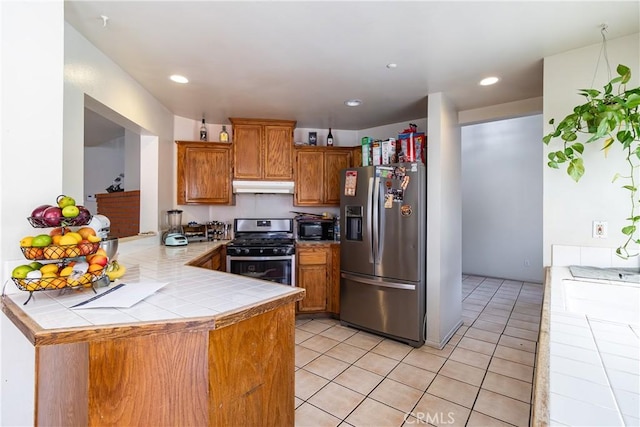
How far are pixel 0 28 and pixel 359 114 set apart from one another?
9.00 ft

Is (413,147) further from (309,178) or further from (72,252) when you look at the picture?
(72,252)

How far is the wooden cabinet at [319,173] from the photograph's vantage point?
3496 mm

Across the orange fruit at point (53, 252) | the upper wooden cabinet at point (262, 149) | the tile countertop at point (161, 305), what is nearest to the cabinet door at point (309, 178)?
the upper wooden cabinet at point (262, 149)

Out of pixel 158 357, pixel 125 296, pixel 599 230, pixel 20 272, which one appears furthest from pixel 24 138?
pixel 599 230

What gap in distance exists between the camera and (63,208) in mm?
1132

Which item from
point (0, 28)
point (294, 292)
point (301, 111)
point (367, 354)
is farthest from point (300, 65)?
point (367, 354)

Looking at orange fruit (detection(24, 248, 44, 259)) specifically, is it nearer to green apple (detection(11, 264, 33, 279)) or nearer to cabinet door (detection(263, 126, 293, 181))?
green apple (detection(11, 264, 33, 279))

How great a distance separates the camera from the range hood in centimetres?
331

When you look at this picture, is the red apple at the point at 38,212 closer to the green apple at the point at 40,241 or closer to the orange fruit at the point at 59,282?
the green apple at the point at 40,241

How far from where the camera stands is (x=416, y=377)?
2.15 m

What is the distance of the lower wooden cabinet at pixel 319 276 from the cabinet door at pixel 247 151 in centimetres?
105

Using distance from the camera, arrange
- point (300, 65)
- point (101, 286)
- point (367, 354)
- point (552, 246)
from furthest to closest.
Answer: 1. point (367, 354)
2. point (300, 65)
3. point (552, 246)
4. point (101, 286)

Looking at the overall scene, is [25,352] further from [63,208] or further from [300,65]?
[300,65]

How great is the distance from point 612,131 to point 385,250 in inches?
69.1
